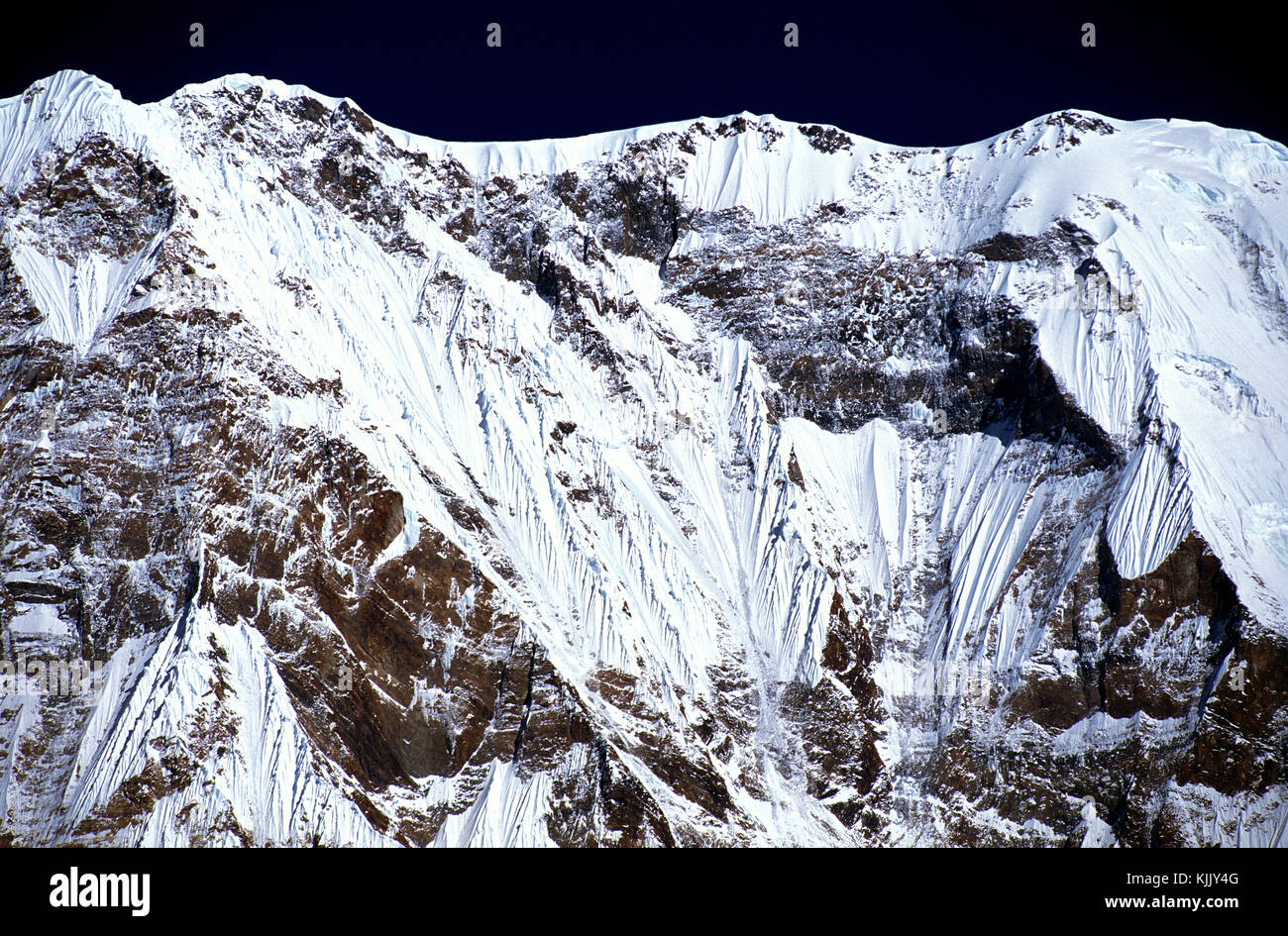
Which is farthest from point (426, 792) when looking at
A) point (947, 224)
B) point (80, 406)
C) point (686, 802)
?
point (947, 224)

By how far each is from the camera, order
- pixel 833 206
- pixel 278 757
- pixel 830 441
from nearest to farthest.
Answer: pixel 278 757 → pixel 830 441 → pixel 833 206

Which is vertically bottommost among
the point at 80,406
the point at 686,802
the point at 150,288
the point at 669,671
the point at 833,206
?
the point at 686,802

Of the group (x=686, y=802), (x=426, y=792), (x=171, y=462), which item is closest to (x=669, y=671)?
(x=686, y=802)

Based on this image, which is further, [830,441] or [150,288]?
[830,441]

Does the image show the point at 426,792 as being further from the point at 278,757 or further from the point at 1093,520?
the point at 1093,520

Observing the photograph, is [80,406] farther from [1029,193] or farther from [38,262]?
[1029,193]
